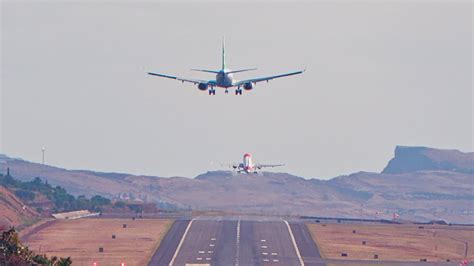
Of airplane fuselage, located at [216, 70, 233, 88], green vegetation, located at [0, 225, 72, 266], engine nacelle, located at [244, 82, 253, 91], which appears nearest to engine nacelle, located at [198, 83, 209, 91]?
airplane fuselage, located at [216, 70, 233, 88]

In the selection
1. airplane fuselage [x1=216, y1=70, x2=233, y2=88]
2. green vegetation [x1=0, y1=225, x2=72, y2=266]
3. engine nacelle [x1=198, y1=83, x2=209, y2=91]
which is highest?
airplane fuselage [x1=216, y1=70, x2=233, y2=88]

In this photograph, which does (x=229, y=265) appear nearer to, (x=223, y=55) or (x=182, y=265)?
(x=182, y=265)

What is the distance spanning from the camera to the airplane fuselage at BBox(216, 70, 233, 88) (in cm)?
17112

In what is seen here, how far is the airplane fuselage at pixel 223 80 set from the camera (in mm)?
171125

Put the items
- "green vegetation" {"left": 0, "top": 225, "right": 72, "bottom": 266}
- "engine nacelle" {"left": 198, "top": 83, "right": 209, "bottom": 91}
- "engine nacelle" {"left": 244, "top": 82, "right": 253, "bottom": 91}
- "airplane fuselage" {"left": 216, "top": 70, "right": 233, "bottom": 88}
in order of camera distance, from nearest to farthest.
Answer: "green vegetation" {"left": 0, "top": 225, "right": 72, "bottom": 266} < "engine nacelle" {"left": 198, "top": 83, "right": 209, "bottom": 91} < "engine nacelle" {"left": 244, "top": 82, "right": 253, "bottom": 91} < "airplane fuselage" {"left": 216, "top": 70, "right": 233, "bottom": 88}

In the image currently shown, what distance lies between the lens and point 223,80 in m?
171

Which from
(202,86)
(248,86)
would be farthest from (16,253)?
(248,86)

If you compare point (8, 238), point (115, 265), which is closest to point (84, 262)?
point (115, 265)

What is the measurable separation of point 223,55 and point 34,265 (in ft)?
178

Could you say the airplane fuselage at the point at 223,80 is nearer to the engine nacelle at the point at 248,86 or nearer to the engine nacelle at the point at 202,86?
the engine nacelle at the point at 202,86

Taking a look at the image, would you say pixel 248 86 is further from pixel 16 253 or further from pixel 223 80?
pixel 16 253

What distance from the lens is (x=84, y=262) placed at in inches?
7810

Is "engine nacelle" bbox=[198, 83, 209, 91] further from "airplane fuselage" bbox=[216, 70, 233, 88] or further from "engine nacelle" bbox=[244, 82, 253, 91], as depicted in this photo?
"engine nacelle" bbox=[244, 82, 253, 91]

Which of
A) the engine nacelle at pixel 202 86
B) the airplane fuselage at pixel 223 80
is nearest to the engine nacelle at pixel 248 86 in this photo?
the airplane fuselage at pixel 223 80
